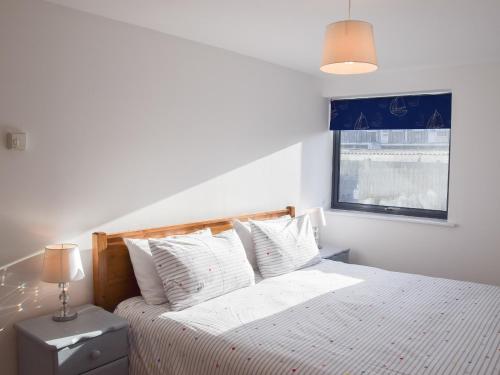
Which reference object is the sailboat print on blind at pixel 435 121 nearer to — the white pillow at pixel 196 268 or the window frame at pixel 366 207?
the window frame at pixel 366 207

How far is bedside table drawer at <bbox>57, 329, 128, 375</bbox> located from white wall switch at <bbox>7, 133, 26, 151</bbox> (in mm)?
1010

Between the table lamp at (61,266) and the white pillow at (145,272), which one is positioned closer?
the table lamp at (61,266)

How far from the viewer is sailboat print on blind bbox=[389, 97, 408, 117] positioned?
420 centimetres

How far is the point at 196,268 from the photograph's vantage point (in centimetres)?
269

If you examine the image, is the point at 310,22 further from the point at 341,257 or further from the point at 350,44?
the point at 341,257

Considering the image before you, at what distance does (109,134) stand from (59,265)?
2.72ft

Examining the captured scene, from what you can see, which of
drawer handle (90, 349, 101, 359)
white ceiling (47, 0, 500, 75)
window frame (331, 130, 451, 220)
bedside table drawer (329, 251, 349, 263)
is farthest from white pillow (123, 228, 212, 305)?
window frame (331, 130, 451, 220)

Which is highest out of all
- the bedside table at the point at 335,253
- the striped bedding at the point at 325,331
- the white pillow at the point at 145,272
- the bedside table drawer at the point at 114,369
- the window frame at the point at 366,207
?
the window frame at the point at 366,207

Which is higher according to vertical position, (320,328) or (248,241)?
(248,241)

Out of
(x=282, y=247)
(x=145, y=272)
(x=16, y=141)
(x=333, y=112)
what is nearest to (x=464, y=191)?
(x=333, y=112)

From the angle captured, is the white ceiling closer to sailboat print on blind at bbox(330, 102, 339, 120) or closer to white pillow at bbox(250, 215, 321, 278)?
sailboat print on blind at bbox(330, 102, 339, 120)

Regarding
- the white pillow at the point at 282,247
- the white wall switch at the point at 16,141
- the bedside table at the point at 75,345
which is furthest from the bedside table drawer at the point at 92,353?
the white pillow at the point at 282,247

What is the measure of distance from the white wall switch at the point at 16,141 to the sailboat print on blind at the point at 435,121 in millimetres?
3193

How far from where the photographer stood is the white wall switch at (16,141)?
→ 2.32m
